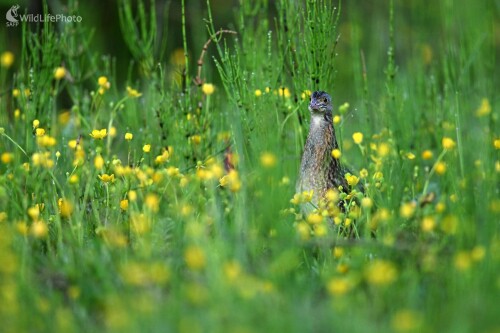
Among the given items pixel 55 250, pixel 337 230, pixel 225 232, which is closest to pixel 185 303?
pixel 225 232

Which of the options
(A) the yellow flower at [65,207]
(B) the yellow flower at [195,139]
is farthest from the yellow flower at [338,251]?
(B) the yellow flower at [195,139]

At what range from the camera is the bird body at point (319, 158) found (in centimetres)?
424

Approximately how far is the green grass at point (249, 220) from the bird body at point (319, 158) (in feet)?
0.66

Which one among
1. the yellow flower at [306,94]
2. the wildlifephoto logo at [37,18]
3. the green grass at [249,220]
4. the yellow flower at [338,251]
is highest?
the wildlifephoto logo at [37,18]

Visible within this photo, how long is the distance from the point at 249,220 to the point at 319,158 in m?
0.96

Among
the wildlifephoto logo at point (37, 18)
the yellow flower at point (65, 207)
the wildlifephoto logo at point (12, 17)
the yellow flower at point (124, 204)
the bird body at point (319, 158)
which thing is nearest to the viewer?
the yellow flower at point (65, 207)

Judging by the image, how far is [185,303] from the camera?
8.39 ft

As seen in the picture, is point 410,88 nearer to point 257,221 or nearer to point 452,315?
point 257,221

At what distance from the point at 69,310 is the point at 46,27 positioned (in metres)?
2.21

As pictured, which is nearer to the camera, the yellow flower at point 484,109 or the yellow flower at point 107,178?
the yellow flower at point 107,178

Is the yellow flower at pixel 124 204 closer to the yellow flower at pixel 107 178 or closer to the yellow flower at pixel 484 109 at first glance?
the yellow flower at pixel 107 178

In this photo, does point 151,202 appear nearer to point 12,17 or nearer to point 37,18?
point 37,18

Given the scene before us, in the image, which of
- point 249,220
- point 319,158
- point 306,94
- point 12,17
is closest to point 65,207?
point 249,220

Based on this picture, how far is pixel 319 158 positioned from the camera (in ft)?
13.9
